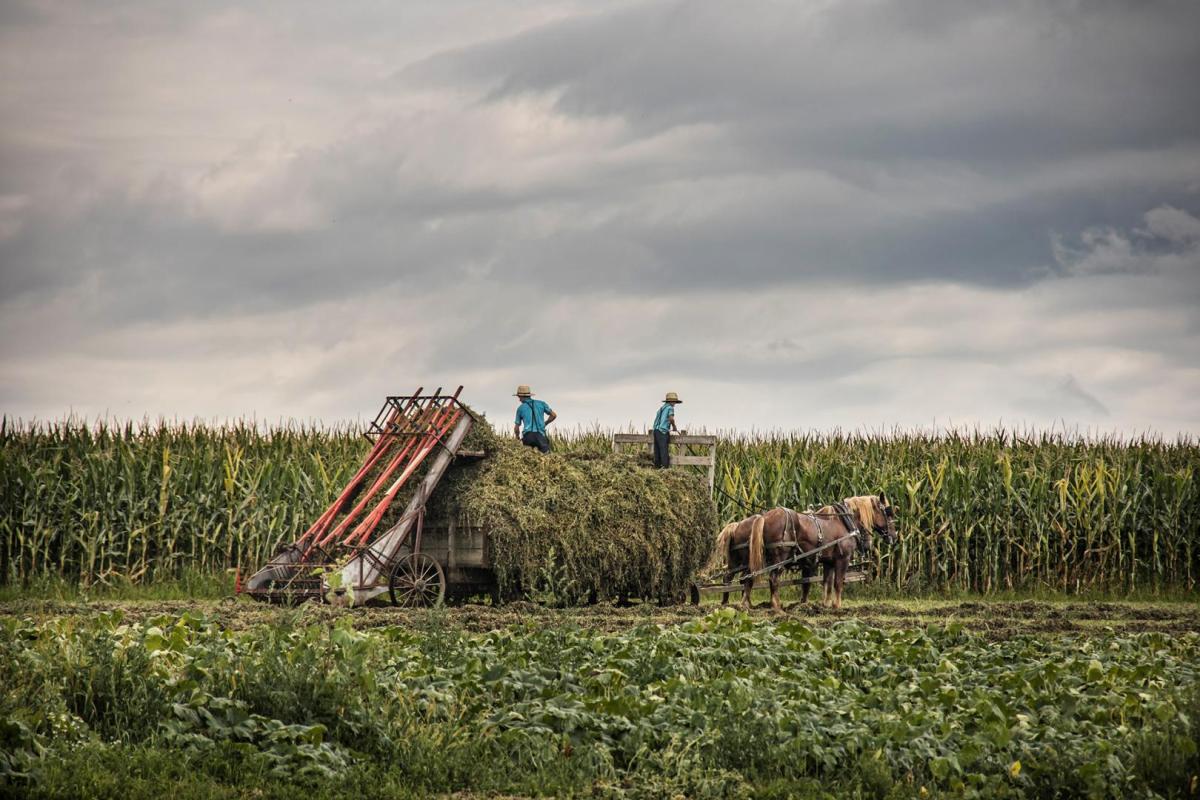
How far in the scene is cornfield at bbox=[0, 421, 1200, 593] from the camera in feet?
67.7

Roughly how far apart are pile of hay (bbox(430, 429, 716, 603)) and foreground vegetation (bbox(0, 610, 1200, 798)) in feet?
17.9

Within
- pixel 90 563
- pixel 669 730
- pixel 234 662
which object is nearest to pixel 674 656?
pixel 669 730

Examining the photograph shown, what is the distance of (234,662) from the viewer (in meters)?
8.62

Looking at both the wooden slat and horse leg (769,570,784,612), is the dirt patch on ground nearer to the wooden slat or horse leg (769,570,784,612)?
horse leg (769,570,784,612)

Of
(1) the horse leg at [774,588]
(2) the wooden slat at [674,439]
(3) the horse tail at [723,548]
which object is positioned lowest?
(1) the horse leg at [774,588]

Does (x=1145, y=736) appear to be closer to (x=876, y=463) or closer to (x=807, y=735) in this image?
(x=807, y=735)

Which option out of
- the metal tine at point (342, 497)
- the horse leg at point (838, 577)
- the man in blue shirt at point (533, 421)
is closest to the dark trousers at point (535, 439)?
the man in blue shirt at point (533, 421)

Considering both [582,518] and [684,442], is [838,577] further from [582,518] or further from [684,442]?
[582,518]

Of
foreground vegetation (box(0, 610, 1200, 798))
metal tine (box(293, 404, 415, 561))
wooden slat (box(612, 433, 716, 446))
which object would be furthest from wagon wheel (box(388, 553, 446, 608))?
foreground vegetation (box(0, 610, 1200, 798))

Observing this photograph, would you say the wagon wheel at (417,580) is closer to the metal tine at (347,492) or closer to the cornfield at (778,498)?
the metal tine at (347,492)

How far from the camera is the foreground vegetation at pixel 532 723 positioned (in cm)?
736

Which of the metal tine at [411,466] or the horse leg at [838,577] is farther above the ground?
the metal tine at [411,466]

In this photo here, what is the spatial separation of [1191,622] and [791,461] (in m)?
9.19

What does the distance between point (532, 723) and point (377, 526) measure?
7.73 m
